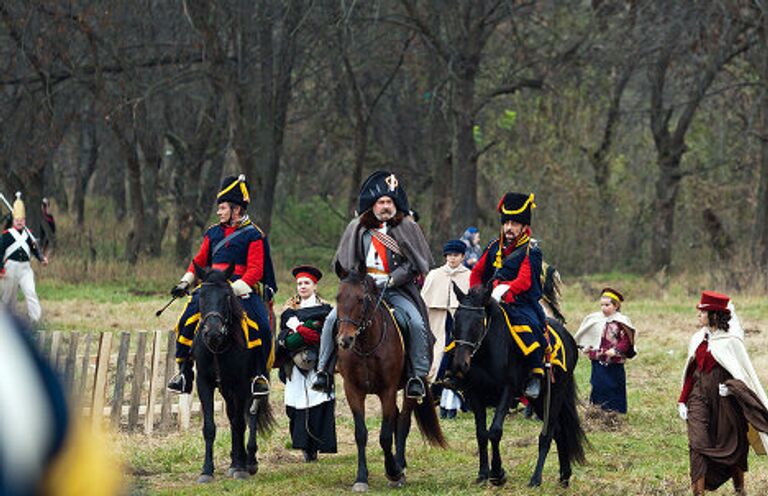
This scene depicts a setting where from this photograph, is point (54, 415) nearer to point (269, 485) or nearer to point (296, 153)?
point (269, 485)

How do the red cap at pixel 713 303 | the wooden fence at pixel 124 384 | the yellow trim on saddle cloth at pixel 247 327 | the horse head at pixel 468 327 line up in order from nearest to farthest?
the horse head at pixel 468 327, the red cap at pixel 713 303, the yellow trim on saddle cloth at pixel 247 327, the wooden fence at pixel 124 384

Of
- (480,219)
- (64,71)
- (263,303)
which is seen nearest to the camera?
(263,303)

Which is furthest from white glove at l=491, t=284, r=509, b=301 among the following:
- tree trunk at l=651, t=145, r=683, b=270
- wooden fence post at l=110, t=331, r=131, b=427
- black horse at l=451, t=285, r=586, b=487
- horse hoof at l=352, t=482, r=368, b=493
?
tree trunk at l=651, t=145, r=683, b=270

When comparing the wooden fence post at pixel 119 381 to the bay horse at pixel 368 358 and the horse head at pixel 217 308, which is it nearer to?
the horse head at pixel 217 308

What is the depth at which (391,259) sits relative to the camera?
11.7 m

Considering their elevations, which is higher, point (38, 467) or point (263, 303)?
point (263, 303)

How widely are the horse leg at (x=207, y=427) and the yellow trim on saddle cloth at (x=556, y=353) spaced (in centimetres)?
274

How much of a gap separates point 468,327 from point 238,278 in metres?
2.30

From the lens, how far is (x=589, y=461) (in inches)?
490

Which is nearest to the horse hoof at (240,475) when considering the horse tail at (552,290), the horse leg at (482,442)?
the horse leg at (482,442)

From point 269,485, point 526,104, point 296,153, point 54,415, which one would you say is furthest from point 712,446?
point 296,153

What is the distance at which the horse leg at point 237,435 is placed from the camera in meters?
11.6

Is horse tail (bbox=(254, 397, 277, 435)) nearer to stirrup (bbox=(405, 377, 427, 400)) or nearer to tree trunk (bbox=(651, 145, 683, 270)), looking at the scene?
stirrup (bbox=(405, 377, 427, 400))

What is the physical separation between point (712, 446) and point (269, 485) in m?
3.40
